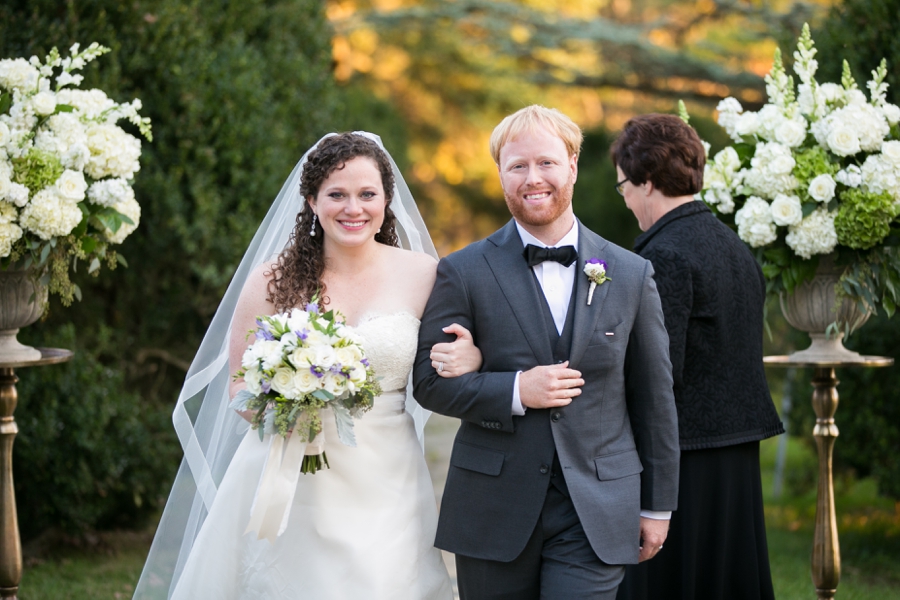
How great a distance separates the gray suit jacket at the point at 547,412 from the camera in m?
3.12

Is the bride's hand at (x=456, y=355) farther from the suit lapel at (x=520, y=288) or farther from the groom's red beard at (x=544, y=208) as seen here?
the groom's red beard at (x=544, y=208)

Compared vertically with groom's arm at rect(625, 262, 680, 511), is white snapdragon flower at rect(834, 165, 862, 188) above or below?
above

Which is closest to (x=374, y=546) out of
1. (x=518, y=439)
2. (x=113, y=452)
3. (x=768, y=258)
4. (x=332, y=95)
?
(x=518, y=439)

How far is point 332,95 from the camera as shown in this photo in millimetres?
8219

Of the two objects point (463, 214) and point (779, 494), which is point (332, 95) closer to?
point (779, 494)

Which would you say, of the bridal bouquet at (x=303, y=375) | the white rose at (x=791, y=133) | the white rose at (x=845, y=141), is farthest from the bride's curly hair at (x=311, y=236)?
the white rose at (x=845, y=141)

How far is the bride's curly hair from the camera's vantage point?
11.6ft

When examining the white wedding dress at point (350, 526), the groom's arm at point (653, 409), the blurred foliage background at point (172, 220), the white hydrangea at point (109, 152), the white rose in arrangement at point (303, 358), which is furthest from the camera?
the blurred foliage background at point (172, 220)

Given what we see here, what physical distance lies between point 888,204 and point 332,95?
508 centimetres

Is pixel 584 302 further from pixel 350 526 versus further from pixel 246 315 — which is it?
pixel 246 315

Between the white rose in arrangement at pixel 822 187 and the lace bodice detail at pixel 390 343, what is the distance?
2.13 m

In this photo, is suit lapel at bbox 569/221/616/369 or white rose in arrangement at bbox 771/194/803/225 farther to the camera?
white rose in arrangement at bbox 771/194/803/225

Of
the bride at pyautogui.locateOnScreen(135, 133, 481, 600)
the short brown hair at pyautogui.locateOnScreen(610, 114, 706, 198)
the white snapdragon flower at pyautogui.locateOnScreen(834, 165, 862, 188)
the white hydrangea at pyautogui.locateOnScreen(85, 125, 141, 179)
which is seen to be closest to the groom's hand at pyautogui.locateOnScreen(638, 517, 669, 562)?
the bride at pyautogui.locateOnScreen(135, 133, 481, 600)

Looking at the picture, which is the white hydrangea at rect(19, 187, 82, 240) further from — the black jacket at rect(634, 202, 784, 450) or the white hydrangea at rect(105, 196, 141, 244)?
the black jacket at rect(634, 202, 784, 450)
